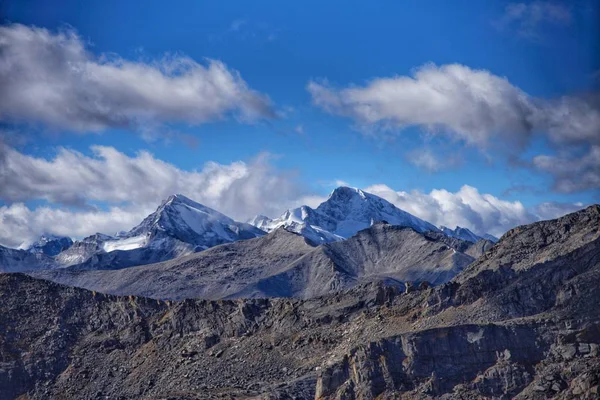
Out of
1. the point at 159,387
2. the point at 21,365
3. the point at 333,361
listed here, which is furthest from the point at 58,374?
the point at 333,361

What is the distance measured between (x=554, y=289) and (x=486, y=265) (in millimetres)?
25328

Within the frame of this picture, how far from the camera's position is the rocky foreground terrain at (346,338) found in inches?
4564

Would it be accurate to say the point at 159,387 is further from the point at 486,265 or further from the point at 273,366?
the point at 486,265

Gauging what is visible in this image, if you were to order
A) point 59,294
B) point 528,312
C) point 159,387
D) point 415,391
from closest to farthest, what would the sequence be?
point 415,391
point 528,312
point 159,387
point 59,294

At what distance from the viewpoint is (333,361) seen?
415 feet

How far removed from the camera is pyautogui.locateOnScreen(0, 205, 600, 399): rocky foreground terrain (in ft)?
380

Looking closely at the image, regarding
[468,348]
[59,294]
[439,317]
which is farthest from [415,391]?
[59,294]

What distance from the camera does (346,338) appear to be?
441 feet

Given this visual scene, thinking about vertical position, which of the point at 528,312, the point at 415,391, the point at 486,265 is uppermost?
the point at 486,265

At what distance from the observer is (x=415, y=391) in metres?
115

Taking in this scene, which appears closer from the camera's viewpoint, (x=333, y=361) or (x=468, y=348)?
(x=468, y=348)

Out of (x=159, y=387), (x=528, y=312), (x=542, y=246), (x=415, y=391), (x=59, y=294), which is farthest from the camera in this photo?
(x=59, y=294)

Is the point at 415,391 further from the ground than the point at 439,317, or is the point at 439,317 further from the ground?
the point at 439,317

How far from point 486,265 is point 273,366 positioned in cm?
3826
